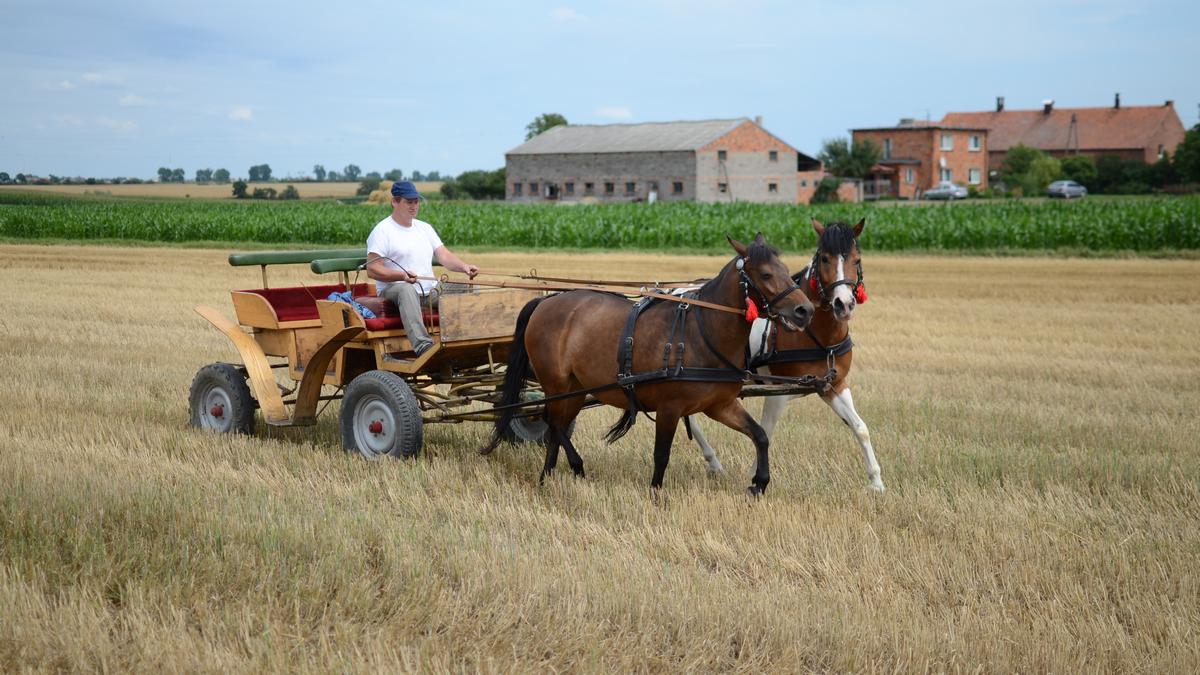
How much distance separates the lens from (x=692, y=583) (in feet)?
17.7

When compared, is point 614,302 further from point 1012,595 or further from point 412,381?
point 1012,595

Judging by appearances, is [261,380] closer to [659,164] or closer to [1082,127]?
[659,164]

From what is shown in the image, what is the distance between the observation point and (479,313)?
8.02 metres

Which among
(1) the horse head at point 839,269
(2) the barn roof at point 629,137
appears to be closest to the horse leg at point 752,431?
(1) the horse head at point 839,269

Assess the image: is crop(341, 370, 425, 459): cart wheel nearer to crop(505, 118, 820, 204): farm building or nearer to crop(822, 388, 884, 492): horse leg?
crop(822, 388, 884, 492): horse leg

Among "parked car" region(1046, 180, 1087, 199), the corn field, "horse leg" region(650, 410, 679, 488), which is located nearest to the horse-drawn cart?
"horse leg" region(650, 410, 679, 488)

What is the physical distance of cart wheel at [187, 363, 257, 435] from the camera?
8773 millimetres

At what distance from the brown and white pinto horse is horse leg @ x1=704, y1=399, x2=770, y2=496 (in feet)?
1.91

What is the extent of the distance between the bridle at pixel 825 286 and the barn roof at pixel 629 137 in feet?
184

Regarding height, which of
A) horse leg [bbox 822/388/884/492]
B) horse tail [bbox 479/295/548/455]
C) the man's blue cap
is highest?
the man's blue cap

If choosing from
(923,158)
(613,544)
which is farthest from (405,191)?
(923,158)

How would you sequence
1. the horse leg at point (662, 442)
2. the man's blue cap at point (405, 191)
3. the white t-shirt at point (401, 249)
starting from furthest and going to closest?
the man's blue cap at point (405, 191) < the white t-shirt at point (401, 249) < the horse leg at point (662, 442)

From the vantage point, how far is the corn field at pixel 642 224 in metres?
30.0

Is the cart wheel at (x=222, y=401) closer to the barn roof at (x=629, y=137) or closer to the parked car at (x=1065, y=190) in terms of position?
the barn roof at (x=629, y=137)
